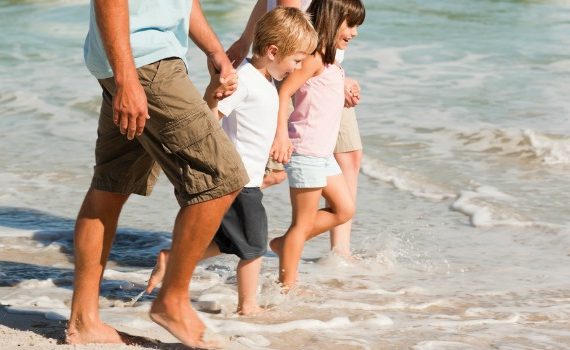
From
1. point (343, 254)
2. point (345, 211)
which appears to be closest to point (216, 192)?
point (345, 211)

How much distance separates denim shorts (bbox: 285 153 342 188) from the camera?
190 inches

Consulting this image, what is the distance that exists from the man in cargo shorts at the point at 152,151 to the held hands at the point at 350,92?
5.03ft

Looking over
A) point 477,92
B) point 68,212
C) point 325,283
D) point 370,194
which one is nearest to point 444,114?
point 477,92

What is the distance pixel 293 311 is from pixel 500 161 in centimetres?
451

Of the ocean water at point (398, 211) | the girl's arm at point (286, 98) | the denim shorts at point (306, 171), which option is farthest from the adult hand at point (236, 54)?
the ocean water at point (398, 211)

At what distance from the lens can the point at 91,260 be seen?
3.89 m

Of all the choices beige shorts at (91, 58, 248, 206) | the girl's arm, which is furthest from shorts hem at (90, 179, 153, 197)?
the girl's arm

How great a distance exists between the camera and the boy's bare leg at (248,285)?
14.5ft

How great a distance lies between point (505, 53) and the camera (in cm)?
1357

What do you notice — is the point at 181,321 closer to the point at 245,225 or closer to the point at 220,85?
the point at 245,225

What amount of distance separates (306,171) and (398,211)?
2412 mm

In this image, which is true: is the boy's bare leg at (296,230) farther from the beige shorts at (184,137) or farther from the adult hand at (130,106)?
the adult hand at (130,106)

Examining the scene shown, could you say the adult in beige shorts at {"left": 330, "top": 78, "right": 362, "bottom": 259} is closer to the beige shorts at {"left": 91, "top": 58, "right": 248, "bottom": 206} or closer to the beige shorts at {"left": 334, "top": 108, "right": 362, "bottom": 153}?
the beige shorts at {"left": 334, "top": 108, "right": 362, "bottom": 153}

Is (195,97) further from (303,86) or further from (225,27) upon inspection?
(225,27)
